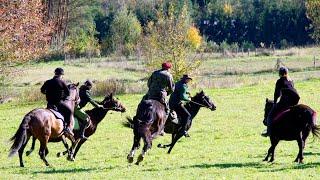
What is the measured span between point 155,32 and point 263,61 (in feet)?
71.3

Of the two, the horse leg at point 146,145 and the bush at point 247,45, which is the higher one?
the horse leg at point 146,145

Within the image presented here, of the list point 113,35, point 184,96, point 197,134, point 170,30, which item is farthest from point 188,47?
point 113,35

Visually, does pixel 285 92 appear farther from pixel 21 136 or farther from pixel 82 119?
pixel 21 136

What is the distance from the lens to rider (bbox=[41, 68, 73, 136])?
19.2 meters

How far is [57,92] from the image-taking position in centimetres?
1928

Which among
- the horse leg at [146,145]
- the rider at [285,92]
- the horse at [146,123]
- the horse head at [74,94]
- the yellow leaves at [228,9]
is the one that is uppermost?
the yellow leaves at [228,9]

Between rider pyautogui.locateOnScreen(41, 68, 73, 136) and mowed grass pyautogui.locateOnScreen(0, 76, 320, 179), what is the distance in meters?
1.59

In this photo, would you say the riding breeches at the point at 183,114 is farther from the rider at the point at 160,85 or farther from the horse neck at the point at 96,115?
the rider at the point at 160,85

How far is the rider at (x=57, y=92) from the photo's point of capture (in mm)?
19234

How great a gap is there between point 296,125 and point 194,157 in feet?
11.5

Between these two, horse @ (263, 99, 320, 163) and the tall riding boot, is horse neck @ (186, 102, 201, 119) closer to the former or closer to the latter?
the tall riding boot

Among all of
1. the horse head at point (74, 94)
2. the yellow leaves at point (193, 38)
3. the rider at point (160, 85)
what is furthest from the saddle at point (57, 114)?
the yellow leaves at point (193, 38)

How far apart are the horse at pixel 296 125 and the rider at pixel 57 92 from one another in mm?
5898

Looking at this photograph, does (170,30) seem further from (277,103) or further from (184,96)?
(277,103)
